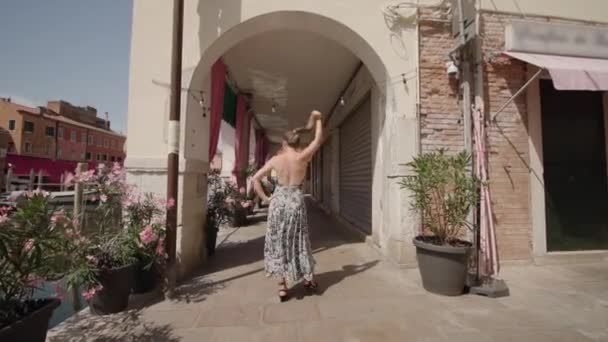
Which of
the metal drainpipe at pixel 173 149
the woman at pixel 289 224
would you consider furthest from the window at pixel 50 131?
the woman at pixel 289 224

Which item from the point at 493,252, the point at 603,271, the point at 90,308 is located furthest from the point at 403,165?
the point at 90,308

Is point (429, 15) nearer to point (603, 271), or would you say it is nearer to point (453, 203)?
point (453, 203)

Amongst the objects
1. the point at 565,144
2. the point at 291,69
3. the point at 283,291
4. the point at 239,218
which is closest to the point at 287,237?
the point at 283,291

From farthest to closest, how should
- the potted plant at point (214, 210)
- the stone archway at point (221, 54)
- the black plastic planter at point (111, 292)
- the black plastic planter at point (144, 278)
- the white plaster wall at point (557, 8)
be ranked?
the potted plant at point (214, 210) → the white plaster wall at point (557, 8) → the stone archway at point (221, 54) → the black plastic planter at point (144, 278) → the black plastic planter at point (111, 292)

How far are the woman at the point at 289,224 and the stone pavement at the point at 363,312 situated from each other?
293 mm

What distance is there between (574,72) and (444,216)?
2.38 meters

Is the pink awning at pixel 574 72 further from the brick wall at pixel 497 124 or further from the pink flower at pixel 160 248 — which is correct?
the pink flower at pixel 160 248

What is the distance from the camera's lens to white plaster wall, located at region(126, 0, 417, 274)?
3.54 meters

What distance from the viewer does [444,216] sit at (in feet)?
Answer: 10.6

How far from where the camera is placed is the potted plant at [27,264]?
68.6 inches

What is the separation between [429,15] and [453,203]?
272 centimetres

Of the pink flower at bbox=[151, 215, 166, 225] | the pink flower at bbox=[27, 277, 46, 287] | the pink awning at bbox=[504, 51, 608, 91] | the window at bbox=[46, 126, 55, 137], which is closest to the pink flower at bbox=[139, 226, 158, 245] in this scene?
the pink flower at bbox=[151, 215, 166, 225]

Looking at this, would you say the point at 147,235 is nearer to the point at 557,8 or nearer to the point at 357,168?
the point at 357,168

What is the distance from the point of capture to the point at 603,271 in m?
3.77
